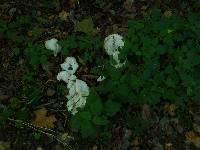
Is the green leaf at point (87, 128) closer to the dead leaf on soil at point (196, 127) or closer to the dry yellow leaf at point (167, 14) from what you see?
the dead leaf on soil at point (196, 127)

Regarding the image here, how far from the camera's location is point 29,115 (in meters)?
4.65

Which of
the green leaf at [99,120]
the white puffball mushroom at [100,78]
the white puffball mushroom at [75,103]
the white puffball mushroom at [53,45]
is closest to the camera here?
the green leaf at [99,120]

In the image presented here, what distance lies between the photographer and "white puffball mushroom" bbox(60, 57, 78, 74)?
16.3ft

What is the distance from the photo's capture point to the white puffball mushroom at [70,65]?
498 cm

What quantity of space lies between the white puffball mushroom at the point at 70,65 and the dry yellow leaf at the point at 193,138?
5.70ft

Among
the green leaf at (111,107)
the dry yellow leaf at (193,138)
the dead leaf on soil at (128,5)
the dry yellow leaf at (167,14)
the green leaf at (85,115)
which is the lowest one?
the dry yellow leaf at (193,138)

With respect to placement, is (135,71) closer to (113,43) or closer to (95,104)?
(113,43)

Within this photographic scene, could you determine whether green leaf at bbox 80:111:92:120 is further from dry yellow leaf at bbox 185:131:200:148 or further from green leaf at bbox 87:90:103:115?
dry yellow leaf at bbox 185:131:200:148

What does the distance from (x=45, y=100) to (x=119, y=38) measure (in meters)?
1.33

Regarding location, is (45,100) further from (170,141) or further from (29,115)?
(170,141)

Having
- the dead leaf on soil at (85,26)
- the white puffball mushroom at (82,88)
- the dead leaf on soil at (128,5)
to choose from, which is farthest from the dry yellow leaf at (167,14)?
the white puffball mushroom at (82,88)

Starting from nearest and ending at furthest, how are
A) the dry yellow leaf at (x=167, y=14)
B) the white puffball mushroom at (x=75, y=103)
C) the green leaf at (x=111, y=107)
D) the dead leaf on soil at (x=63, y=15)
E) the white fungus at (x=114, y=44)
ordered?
1. the green leaf at (x=111, y=107)
2. the white puffball mushroom at (x=75, y=103)
3. the white fungus at (x=114, y=44)
4. the dry yellow leaf at (x=167, y=14)
5. the dead leaf on soil at (x=63, y=15)

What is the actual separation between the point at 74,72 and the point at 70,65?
120 mm

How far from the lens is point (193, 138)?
4.38m
